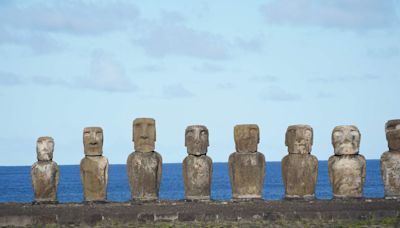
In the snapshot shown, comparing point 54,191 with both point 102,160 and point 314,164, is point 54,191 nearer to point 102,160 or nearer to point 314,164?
point 102,160

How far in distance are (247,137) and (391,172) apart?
13.1 feet

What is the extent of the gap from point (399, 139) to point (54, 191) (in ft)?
31.1

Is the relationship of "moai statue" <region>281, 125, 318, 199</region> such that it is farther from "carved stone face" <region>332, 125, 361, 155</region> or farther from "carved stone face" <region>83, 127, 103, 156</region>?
"carved stone face" <region>83, 127, 103, 156</region>

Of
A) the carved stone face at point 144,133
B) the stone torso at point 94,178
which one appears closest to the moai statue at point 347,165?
the carved stone face at point 144,133

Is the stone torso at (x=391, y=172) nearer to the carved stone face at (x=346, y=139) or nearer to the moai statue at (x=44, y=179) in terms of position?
the carved stone face at (x=346, y=139)

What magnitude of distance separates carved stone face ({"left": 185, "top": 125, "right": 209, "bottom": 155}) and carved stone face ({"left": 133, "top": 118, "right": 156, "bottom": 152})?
0.95 metres

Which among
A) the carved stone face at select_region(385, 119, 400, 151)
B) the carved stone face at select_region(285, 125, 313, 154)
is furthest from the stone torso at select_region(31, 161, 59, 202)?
the carved stone face at select_region(385, 119, 400, 151)

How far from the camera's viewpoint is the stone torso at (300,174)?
25078 mm

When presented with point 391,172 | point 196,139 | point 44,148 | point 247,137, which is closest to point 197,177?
point 196,139

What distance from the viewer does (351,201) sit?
24.7 metres

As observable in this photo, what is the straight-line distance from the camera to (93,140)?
990 inches

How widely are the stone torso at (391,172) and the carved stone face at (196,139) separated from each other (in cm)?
485

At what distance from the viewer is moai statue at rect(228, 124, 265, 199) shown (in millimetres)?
25109

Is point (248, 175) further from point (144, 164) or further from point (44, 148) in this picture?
point (44, 148)
